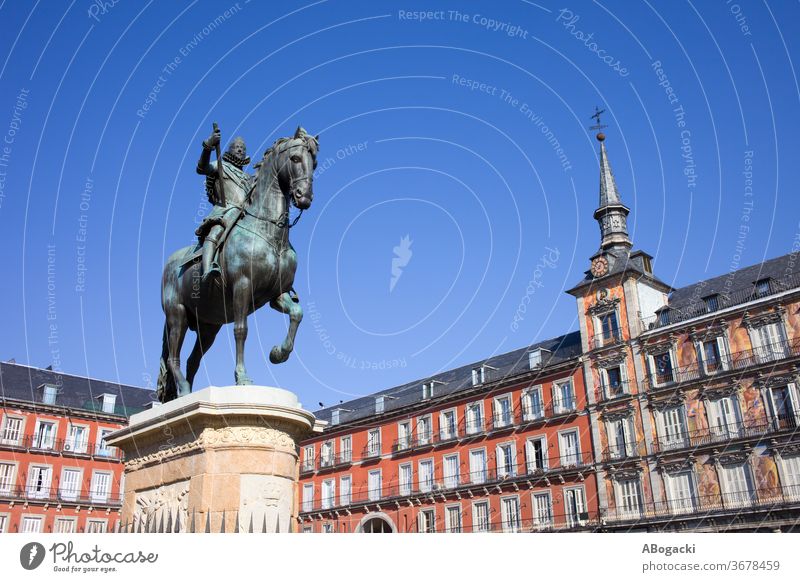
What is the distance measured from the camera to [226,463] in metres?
8.31

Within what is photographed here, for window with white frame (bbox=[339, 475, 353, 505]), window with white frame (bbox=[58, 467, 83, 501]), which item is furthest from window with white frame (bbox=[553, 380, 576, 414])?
window with white frame (bbox=[58, 467, 83, 501])

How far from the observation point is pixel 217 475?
8234 mm

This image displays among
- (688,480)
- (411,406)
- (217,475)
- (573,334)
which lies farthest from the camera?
(411,406)

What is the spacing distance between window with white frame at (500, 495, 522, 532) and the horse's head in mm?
48350

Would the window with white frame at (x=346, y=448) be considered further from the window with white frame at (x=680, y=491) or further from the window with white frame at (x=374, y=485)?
the window with white frame at (x=680, y=491)

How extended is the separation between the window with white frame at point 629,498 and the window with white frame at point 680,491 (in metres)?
1.92

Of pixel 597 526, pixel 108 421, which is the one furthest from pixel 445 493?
pixel 108 421

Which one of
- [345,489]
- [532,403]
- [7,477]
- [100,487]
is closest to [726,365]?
[532,403]

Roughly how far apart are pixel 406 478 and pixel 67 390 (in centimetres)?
3092

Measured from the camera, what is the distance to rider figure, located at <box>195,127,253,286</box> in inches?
364

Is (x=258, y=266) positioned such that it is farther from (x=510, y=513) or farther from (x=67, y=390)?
(x=67, y=390)

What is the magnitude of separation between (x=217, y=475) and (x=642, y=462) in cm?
4462
